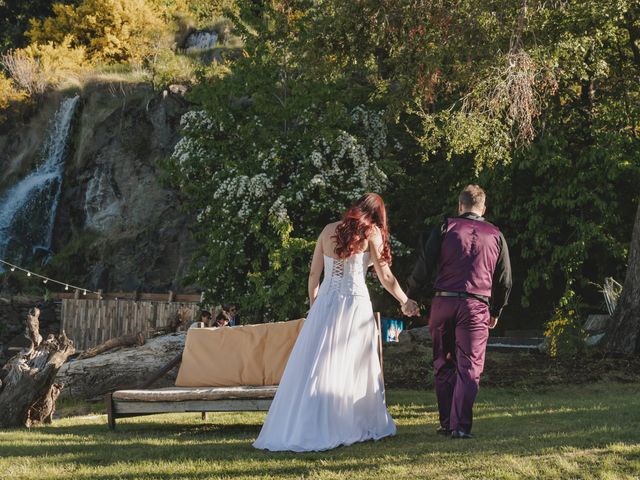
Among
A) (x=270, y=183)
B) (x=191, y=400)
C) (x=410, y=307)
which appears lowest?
(x=191, y=400)

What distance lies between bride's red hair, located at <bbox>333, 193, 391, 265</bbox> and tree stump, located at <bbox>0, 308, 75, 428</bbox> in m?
4.29

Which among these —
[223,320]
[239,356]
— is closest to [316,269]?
[239,356]

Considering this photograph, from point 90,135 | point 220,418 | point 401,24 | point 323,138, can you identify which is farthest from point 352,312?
point 90,135

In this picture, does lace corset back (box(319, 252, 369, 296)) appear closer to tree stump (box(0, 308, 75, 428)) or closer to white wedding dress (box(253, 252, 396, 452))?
white wedding dress (box(253, 252, 396, 452))

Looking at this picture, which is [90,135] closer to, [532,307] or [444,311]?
[532,307]

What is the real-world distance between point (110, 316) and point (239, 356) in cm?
1519

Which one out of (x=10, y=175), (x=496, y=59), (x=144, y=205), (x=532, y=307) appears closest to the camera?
(x=496, y=59)

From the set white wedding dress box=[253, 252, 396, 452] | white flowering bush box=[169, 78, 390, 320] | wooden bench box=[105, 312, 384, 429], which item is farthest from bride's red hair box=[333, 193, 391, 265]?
white flowering bush box=[169, 78, 390, 320]

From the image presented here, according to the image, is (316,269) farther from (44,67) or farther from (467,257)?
(44,67)

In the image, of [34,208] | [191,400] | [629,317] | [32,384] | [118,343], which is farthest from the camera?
[34,208]

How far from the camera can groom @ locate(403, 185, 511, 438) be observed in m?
7.07

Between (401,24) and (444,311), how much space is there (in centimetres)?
813

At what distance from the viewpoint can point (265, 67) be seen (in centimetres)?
1981

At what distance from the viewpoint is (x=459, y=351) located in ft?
23.3
